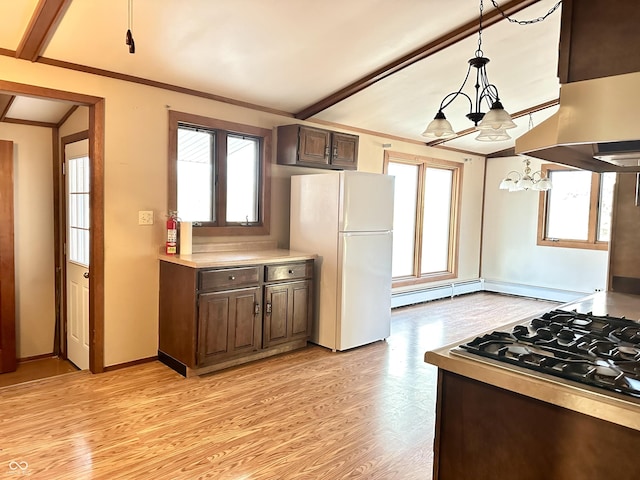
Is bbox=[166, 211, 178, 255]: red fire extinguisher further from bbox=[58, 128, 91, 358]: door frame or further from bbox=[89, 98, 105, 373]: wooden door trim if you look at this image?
bbox=[58, 128, 91, 358]: door frame

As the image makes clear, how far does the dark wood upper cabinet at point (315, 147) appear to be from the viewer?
4344mm

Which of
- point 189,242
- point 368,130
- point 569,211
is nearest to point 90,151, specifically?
point 189,242

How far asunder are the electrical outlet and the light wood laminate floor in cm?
119

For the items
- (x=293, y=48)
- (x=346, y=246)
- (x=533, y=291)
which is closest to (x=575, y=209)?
(x=533, y=291)

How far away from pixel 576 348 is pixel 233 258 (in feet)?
8.63

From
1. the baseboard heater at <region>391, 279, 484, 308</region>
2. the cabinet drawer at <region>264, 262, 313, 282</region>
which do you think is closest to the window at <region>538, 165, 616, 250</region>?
the baseboard heater at <region>391, 279, 484, 308</region>

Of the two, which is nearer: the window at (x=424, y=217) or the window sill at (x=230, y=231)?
the window sill at (x=230, y=231)

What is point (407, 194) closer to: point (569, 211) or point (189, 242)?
point (569, 211)

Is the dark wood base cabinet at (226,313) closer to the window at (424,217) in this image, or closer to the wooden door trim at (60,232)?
the wooden door trim at (60,232)

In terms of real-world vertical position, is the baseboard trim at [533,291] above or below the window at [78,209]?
below

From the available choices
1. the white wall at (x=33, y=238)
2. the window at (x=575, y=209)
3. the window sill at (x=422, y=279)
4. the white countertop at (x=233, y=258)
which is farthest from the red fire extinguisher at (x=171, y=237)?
the window at (x=575, y=209)

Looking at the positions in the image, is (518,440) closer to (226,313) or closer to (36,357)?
(226,313)

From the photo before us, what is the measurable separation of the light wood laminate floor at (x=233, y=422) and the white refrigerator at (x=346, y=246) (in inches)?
13.9

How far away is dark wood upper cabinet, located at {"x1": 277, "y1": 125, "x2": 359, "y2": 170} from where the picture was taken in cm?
434
